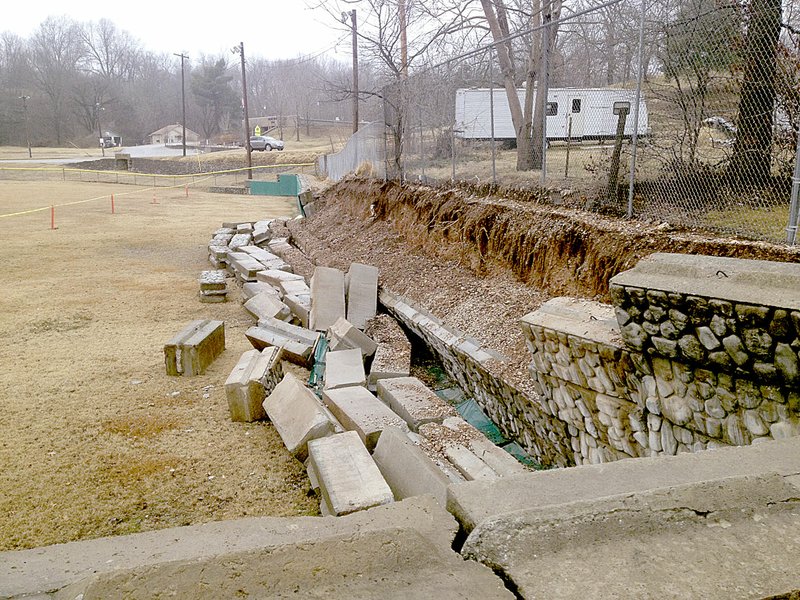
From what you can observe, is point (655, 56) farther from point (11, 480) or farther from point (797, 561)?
point (11, 480)

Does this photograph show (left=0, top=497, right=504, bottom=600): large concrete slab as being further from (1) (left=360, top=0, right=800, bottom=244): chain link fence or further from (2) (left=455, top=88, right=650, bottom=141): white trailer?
(2) (left=455, top=88, right=650, bottom=141): white trailer

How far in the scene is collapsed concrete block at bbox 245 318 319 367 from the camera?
8281 mm

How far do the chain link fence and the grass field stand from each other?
536cm

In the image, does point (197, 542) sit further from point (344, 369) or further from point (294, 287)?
point (294, 287)

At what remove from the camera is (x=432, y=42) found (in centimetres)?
1702

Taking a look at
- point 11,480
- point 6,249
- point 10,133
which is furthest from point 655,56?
point 10,133

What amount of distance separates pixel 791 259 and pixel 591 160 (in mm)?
4131

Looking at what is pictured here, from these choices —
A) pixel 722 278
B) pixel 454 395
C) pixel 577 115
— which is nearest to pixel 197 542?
pixel 722 278

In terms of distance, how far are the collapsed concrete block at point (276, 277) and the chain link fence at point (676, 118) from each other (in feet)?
13.5

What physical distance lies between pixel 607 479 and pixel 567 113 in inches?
334

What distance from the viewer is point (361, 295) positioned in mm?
10336

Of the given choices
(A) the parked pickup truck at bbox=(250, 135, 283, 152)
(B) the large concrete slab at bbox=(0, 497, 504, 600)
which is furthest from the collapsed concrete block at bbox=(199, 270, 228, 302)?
(A) the parked pickup truck at bbox=(250, 135, 283, 152)

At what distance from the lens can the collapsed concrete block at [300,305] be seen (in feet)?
33.4

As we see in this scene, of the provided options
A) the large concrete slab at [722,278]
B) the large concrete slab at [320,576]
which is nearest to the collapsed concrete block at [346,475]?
the large concrete slab at [320,576]
